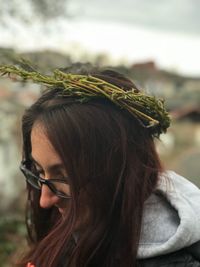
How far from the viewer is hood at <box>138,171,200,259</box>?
1.63 metres

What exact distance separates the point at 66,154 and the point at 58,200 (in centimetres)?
17

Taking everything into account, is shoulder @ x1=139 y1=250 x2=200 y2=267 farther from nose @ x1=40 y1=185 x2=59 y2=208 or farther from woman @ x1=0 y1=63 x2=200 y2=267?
nose @ x1=40 y1=185 x2=59 y2=208

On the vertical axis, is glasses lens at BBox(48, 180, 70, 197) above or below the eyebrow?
below

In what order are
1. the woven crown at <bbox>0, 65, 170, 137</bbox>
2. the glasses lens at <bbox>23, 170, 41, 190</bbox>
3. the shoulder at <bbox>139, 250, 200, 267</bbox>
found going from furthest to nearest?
the glasses lens at <bbox>23, 170, 41, 190</bbox>
the woven crown at <bbox>0, 65, 170, 137</bbox>
the shoulder at <bbox>139, 250, 200, 267</bbox>

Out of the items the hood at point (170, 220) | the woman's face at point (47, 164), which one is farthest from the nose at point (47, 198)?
the hood at point (170, 220)

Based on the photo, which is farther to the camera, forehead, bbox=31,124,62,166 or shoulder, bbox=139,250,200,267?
forehead, bbox=31,124,62,166

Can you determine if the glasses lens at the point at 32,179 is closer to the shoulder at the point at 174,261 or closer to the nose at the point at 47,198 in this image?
the nose at the point at 47,198

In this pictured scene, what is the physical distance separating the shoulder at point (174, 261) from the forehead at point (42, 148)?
41cm

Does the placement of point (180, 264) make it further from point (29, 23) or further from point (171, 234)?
point (29, 23)

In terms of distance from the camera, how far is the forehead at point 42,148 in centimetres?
172

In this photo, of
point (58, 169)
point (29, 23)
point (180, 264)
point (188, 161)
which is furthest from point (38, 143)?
point (188, 161)

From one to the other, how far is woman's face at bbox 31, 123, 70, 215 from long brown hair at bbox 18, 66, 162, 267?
1.1 inches

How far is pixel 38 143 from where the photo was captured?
177cm

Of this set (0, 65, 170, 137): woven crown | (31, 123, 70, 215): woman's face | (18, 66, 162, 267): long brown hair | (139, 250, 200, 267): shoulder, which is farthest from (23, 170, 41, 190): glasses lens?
(139, 250, 200, 267): shoulder
